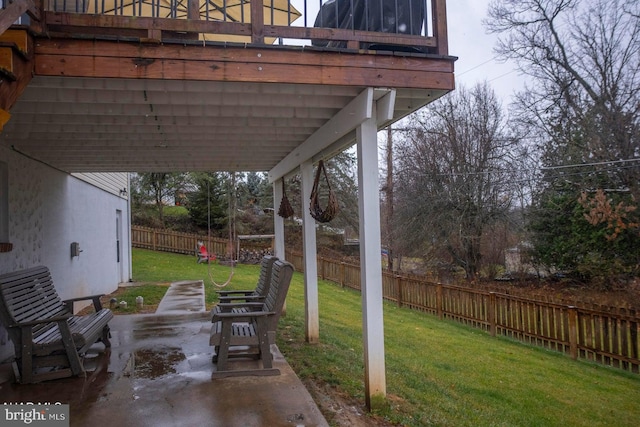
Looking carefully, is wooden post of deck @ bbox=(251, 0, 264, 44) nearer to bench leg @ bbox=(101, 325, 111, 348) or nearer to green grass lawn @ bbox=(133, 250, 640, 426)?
green grass lawn @ bbox=(133, 250, 640, 426)

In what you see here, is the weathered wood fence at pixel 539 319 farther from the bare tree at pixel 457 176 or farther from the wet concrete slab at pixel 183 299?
the wet concrete slab at pixel 183 299

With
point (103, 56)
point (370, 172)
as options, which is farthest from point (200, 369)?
point (103, 56)

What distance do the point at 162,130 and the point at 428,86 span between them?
2.79 m

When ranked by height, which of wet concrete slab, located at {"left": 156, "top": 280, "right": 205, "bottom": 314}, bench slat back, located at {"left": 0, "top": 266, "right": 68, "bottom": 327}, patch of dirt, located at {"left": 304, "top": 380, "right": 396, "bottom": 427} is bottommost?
patch of dirt, located at {"left": 304, "top": 380, "right": 396, "bottom": 427}

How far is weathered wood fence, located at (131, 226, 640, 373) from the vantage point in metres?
6.89

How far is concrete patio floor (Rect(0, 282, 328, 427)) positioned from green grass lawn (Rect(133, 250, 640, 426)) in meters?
0.78

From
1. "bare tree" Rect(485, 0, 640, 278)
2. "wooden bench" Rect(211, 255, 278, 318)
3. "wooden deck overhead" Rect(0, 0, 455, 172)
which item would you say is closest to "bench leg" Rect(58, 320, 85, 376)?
"wooden bench" Rect(211, 255, 278, 318)

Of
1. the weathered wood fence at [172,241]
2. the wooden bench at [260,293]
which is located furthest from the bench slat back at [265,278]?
the weathered wood fence at [172,241]

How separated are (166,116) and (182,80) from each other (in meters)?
1.00

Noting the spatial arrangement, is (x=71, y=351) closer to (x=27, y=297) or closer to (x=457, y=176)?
(x=27, y=297)

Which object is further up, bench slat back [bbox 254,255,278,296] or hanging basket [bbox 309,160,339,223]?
hanging basket [bbox 309,160,339,223]

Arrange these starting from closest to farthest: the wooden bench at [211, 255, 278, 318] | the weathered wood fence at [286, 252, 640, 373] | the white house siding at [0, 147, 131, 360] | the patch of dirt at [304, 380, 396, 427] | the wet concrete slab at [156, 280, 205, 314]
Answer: the patch of dirt at [304, 380, 396, 427] < the wooden bench at [211, 255, 278, 318] < the white house siding at [0, 147, 131, 360] < the weathered wood fence at [286, 252, 640, 373] < the wet concrete slab at [156, 280, 205, 314]

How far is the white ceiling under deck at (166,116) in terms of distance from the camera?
12.3 feet

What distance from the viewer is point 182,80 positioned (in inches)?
139
